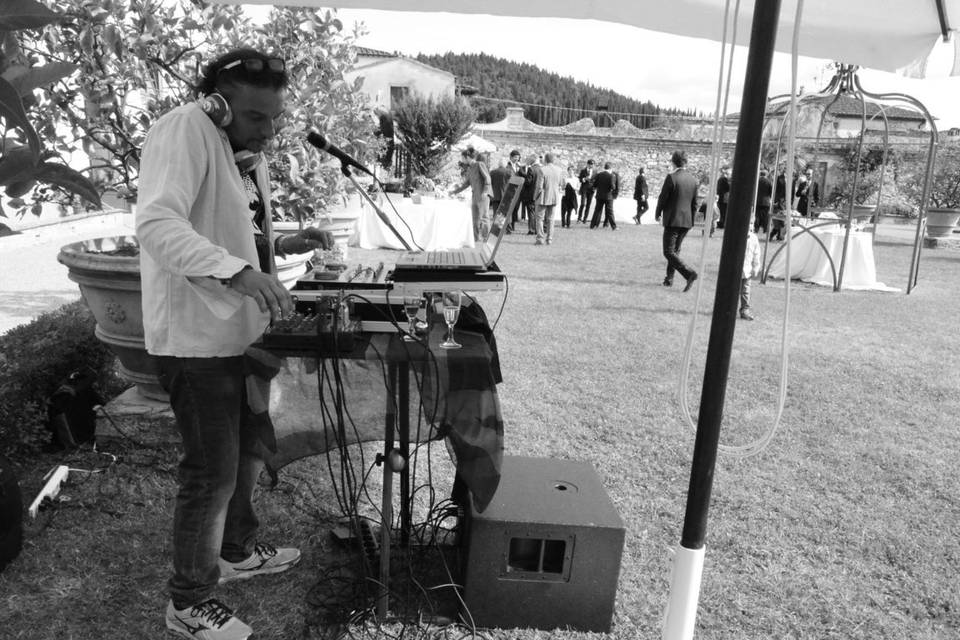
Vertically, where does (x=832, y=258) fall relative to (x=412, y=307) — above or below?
below

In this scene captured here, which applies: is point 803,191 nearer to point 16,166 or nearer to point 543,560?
point 543,560

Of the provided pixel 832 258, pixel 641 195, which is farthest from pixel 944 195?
pixel 832 258

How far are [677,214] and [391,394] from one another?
7.49 metres

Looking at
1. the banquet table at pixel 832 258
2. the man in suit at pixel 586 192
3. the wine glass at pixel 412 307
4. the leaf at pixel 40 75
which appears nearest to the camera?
the leaf at pixel 40 75

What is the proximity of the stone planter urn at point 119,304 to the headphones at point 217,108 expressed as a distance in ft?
4.86

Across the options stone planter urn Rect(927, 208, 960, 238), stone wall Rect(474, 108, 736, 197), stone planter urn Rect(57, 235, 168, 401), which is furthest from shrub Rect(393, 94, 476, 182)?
stone planter urn Rect(57, 235, 168, 401)

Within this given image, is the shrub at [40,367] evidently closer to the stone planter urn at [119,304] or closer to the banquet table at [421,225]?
the stone planter urn at [119,304]

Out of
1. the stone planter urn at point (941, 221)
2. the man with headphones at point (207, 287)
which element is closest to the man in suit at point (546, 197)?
the stone planter urn at point (941, 221)

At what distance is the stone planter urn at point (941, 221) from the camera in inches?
632

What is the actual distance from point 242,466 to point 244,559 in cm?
43

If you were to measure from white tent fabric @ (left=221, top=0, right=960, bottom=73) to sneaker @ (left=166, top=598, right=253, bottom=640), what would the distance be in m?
2.05

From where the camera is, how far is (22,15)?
137 centimetres

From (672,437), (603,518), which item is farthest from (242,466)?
(672,437)

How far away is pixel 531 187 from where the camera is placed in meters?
13.2
